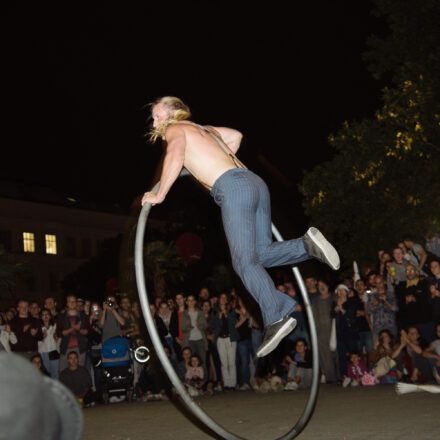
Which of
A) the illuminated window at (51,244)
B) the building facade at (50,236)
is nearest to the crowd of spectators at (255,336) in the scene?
the building facade at (50,236)

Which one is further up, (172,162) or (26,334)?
(172,162)

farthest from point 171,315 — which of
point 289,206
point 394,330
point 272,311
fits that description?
point 289,206

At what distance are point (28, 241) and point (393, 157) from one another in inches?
1739

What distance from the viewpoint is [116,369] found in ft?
38.7

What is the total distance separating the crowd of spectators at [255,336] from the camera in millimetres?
11211

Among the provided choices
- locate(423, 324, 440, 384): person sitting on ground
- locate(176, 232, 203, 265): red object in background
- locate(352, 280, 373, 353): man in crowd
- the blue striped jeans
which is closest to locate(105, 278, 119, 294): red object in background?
locate(176, 232, 203, 265): red object in background

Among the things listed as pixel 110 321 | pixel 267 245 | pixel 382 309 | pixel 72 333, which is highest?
pixel 267 245

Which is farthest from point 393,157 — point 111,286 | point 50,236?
point 50,236

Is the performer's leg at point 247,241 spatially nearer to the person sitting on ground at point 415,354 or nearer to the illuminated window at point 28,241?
the person sitting on ground at point 415,354

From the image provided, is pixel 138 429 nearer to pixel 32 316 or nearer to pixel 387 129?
pixel 32 316

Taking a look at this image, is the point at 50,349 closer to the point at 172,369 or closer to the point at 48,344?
the point at 48,344

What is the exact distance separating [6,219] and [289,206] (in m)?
26.7

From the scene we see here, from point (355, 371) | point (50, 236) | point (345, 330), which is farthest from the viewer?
point (50, 236)

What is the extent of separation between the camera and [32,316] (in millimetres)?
12578
